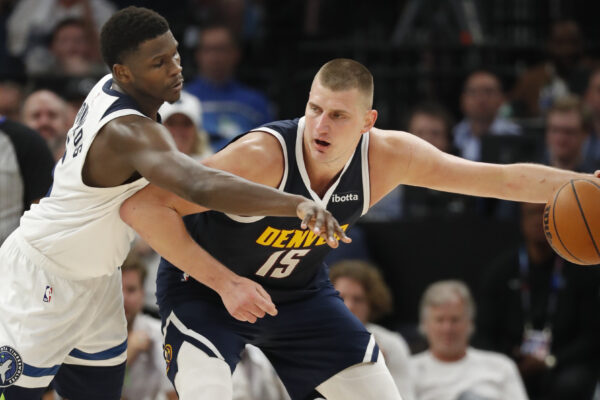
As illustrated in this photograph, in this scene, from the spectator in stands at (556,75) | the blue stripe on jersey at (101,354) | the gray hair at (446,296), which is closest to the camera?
the blue stripe on jersey at (101,354)

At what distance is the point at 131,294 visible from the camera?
20.7ft

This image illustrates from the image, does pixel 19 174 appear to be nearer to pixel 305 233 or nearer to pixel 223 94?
pixel 305 233

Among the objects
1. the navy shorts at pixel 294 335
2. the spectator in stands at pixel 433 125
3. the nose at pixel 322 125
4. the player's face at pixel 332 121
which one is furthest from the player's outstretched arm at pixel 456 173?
the spectator in stands at pixel 433 125

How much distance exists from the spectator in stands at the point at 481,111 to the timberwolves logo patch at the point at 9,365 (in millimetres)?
5176

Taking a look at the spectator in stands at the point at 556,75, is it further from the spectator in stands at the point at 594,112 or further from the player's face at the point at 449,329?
the player's face at the point at 449,329

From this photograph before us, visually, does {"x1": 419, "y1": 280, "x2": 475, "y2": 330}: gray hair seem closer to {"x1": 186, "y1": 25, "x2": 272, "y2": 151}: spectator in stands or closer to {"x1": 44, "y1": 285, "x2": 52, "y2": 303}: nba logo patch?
{"x1": 186, "y1": 25, "x2": 272, "y2": 151}: spectator in stands

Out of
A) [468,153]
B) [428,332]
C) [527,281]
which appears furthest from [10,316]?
[468,153]

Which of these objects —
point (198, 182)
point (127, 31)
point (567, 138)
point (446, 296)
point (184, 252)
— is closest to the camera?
point (198, 182)

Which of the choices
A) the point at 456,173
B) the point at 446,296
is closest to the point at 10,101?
the point at 446,296

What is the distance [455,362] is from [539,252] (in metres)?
1.08

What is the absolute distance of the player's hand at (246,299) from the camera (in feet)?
13.0

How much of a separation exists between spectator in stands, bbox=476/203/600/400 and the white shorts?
377cm

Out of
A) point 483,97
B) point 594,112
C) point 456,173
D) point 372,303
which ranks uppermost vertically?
point 594,112

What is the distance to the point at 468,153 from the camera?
339 inches
